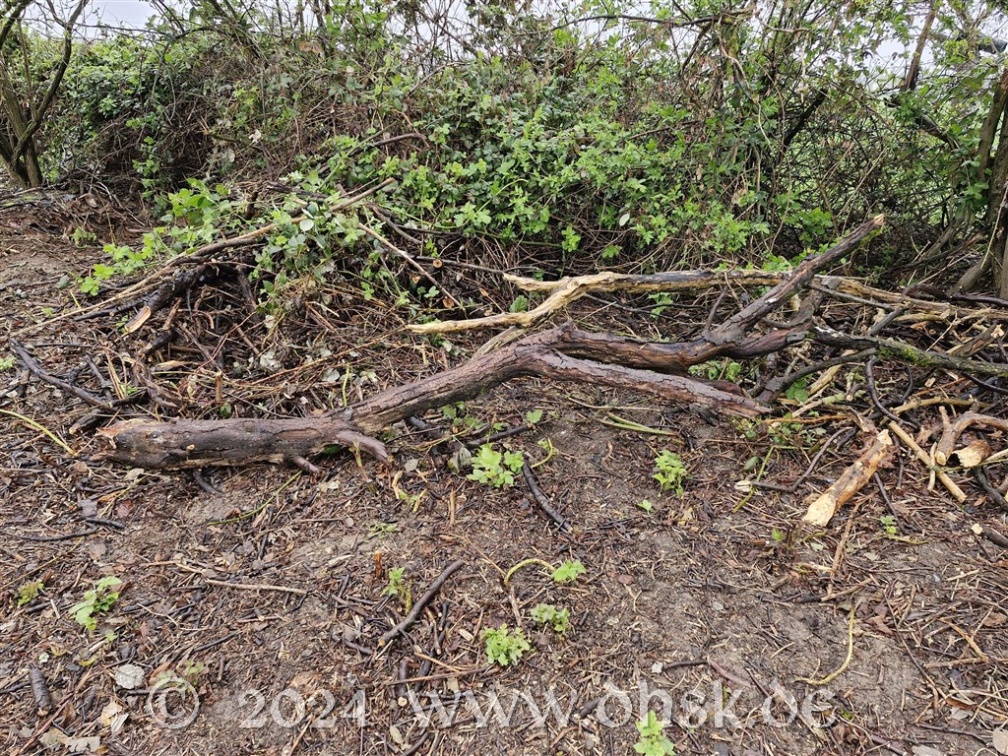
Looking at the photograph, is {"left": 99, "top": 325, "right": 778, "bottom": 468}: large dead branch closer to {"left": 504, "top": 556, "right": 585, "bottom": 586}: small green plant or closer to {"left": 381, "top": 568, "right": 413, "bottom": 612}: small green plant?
{"left": 381, "top": 568, "right": 413, "bottom": 612}: small green plant

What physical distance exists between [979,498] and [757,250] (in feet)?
6.44

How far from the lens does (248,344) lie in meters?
3.32

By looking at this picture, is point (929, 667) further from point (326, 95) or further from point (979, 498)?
point (326, 95)

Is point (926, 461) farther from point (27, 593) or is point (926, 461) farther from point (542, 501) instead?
point (27, 593)

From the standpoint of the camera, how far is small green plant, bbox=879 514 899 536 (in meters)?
2.39

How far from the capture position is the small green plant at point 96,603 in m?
2.05

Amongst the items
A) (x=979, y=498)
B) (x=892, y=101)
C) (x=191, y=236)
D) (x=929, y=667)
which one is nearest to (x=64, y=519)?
(x=191, y=236)

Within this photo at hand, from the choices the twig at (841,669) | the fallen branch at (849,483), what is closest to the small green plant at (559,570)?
the twig at (841,669)

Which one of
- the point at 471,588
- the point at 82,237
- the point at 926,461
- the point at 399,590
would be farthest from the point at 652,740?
the point at 82,237

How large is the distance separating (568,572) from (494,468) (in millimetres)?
612

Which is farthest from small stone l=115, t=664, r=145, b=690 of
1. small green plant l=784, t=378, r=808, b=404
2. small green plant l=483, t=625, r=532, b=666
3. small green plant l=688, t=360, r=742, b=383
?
small green plant l=784, t=378, r=808, b=404

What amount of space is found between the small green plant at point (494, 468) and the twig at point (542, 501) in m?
0.05

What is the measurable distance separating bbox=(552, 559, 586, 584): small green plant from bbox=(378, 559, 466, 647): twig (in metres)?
0.36

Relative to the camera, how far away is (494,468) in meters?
2.62
